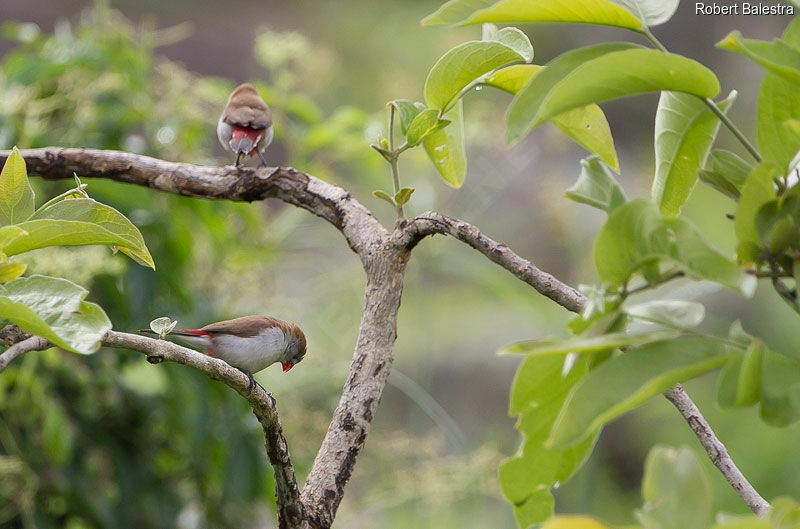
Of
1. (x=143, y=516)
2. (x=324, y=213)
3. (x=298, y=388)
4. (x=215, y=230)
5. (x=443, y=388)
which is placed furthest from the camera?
(x=443, y=388)

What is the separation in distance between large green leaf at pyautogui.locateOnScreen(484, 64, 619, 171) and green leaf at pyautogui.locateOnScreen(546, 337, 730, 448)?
0.75ft

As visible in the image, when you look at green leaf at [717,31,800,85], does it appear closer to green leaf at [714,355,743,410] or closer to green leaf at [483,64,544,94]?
green leaf at [714,355,743,410]

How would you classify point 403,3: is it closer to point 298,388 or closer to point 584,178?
point 298,388

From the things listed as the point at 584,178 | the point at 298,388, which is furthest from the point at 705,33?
the point at 584,178

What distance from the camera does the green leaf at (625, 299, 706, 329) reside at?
1.23 ft

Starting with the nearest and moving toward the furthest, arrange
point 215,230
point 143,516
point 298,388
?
1. point 143,516
2. point 215,230
3. point 298,388

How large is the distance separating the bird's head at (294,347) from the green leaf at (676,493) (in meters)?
0.63

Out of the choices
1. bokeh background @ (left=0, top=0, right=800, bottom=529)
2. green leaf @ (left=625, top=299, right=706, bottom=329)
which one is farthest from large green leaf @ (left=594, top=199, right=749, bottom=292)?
bokeh background @ (left=0, top=0, right=800, bottom=529)

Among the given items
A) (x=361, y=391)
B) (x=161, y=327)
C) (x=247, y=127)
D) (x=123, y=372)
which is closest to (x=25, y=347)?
(x=161, y=327)

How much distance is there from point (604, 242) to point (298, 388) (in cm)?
142

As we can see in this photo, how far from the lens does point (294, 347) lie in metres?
0.98

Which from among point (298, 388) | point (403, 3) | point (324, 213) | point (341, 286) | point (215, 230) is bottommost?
point (298, 388)

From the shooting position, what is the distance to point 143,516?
58.7 inches

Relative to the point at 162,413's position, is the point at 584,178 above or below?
above
